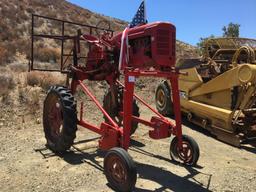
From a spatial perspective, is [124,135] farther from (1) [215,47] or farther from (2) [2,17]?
(2) [2,17]

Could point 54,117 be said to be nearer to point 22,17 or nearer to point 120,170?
point 120,170

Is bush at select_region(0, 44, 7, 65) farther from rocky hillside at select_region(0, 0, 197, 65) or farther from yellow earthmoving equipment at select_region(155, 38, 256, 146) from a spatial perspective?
yellow earthmoving equipment at select_region(155, 38, 256, 146)

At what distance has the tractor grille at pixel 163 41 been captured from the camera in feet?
19.2

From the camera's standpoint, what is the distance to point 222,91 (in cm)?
930

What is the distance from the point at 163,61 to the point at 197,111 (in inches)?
173

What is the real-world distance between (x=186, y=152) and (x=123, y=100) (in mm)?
1648

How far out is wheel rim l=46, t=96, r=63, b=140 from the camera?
7.61 meters

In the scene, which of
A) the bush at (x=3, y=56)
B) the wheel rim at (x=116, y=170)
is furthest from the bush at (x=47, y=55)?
the wheel rim at (x=116, y=170)

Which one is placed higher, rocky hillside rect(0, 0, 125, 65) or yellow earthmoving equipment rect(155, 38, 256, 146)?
rocky hillside rect(0, 0, 125, 65)

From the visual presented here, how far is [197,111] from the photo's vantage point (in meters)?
10.0

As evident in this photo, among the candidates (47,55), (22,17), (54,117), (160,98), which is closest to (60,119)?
(54,117)

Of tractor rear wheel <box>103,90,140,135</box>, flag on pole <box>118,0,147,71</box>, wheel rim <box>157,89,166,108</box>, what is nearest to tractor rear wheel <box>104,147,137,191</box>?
flag on pole <box>118,0,147,71</box>

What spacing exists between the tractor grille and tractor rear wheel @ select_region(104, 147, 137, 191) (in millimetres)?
1639

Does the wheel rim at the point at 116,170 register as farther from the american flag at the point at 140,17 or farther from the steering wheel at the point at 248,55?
the steering wheel at the point at 248,55
